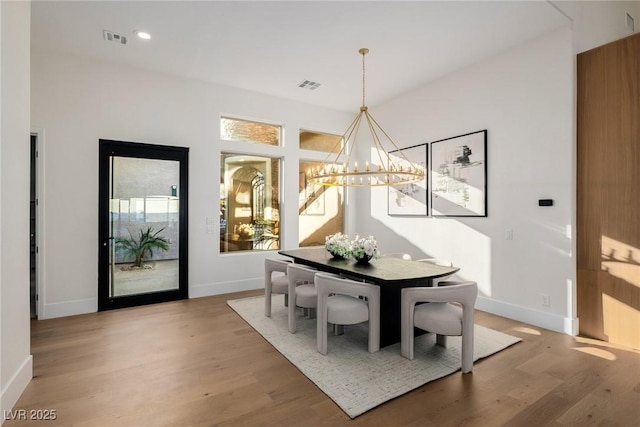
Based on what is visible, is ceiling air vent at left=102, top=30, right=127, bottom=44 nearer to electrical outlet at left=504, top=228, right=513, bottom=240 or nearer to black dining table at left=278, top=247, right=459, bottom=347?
black dining table at left=278, top=247, right=459, bottom=347

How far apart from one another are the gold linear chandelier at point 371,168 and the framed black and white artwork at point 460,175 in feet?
1.26

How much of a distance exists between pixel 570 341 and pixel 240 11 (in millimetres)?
4902

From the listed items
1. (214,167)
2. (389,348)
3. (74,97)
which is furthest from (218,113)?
(389,348)

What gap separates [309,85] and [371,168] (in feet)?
6.77

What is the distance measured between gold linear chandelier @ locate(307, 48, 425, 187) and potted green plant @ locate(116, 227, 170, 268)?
2.48 m

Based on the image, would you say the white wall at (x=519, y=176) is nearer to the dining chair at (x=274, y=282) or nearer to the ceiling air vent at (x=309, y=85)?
the ceiling air vent at (x=309, y=85)

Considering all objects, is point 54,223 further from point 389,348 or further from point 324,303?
point 389,348

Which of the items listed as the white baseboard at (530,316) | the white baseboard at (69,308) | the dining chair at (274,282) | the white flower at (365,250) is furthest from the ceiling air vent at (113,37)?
the white baseboard at (530,316)

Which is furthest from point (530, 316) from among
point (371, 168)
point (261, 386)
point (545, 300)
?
point (371, 168)

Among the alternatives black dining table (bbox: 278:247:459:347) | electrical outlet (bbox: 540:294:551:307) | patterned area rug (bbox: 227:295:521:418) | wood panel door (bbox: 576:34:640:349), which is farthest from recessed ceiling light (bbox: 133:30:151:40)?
electrical outlet (bbox: 540:294:551:307)

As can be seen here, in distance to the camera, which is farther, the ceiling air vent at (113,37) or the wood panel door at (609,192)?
the ceiling air vent at (113,37)

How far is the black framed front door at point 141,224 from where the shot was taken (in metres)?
4.41

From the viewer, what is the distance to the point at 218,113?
17.2ft

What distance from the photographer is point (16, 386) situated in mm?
2328
